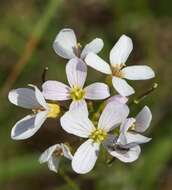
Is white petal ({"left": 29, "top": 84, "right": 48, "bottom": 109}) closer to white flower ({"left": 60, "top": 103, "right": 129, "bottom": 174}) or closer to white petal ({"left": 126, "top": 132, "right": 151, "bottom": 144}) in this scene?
white flower ({"left": 60, "top": 103, "right": 129, "bottom": 174})

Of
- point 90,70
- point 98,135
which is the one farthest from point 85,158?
point 90,70

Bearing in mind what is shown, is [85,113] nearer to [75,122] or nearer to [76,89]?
[75,122]

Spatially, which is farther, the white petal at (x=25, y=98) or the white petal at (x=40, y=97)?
the white petal at (x=25, y=98)

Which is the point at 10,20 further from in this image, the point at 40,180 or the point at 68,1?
the point at 40,180

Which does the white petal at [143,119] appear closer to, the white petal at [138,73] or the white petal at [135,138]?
the white petal at [135,138]

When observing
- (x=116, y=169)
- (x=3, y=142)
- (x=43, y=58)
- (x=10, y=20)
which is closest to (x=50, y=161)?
(x=116, y=169)

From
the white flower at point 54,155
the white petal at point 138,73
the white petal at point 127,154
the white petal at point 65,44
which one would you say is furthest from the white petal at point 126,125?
→ the white petal at point 65,44

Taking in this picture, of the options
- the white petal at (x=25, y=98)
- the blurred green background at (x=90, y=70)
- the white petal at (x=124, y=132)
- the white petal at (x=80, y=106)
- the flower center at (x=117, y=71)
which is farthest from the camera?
the blurred green background at (x=90, y=70)

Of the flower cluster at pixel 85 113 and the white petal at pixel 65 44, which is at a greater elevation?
the white petal at pixel 65 44

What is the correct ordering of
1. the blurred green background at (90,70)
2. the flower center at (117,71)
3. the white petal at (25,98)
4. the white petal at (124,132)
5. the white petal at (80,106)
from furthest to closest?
the blurred green background at (90,70) < the flower center at (117,71) < the white petal at (25,98) < the white petal at (80,106) < the white petal at (124,132)
